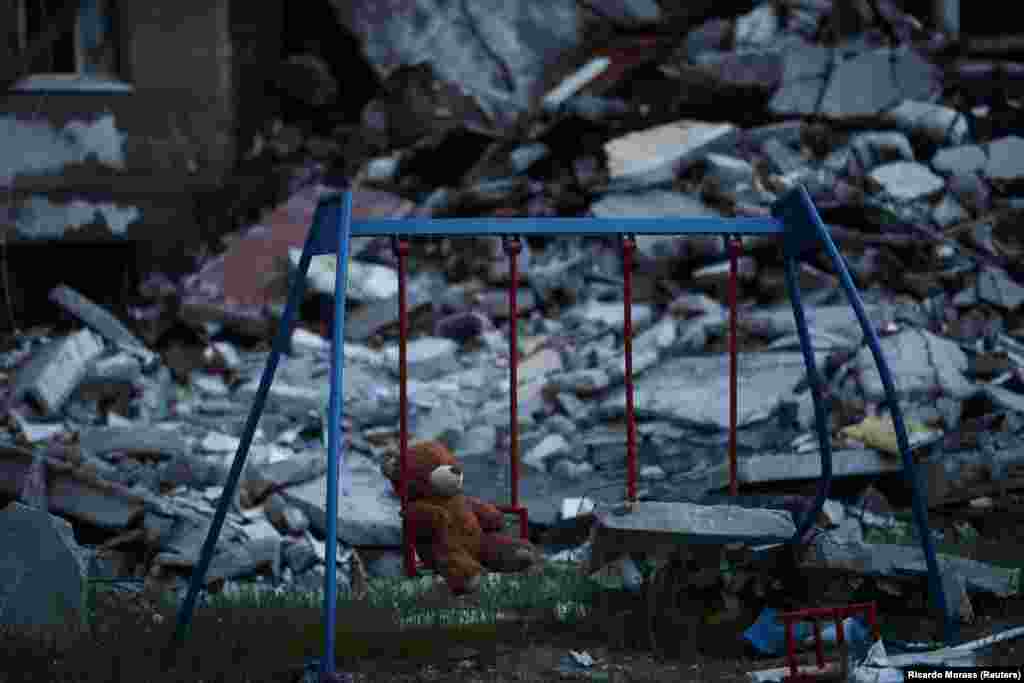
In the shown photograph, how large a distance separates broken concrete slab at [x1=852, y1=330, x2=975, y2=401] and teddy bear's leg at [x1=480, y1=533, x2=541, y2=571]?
349 cm

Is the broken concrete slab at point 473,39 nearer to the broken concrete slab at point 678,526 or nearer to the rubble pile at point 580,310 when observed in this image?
the rubble pile at point 580,310

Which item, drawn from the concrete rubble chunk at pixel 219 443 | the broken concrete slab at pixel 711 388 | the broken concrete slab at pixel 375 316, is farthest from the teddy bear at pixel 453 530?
the broken concrete slab at pixel 375 316

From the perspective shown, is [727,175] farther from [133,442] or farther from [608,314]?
[133,442]

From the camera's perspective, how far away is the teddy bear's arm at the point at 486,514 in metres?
3.74

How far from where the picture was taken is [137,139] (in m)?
10.5

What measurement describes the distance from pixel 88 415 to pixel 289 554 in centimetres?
257

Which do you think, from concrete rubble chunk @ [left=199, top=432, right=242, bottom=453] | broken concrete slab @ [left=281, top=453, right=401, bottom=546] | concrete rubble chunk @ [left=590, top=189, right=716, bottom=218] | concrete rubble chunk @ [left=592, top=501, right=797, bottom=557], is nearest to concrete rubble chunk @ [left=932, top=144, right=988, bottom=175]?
concrete rubble chunk @ [left=590, top=189, right=716, bottom=218]

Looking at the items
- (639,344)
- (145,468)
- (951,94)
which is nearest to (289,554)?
(145,468)

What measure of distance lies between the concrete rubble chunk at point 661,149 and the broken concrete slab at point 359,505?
3501mm

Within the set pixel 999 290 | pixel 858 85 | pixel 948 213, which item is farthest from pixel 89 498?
pixel 858 85

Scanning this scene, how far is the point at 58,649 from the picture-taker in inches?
147

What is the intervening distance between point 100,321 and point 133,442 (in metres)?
2.54

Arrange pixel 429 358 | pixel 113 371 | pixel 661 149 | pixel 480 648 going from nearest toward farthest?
pixel 480 648 → pixel 113 371 → pixel 429 358 → pixel 661 149

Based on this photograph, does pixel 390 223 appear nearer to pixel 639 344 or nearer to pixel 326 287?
pixel 639 344
